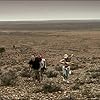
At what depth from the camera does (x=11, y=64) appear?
35.1 meters

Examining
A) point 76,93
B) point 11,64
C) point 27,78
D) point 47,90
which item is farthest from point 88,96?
point 11,64

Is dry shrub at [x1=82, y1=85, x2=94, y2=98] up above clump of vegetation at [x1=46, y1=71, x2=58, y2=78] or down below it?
above

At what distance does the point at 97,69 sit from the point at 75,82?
556 centimetres

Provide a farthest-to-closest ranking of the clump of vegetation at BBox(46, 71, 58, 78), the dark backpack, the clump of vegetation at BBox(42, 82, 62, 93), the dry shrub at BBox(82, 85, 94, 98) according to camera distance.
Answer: the clump of vegetation at BBox(46, 71, 58, 78) < the dark backpack < the clump of vegetation at BBox(42, 82, 62, 93) < the dry shrub at BBox(82, 85, 94, 98)

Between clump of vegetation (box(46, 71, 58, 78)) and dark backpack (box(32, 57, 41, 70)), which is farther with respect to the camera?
clump of vegetation (box(46, 71, 58, 78))

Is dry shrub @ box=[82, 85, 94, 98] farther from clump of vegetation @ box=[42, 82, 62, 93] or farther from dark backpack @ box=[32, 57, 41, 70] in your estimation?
dark backpack @ box=[32, 57, 41, 70]

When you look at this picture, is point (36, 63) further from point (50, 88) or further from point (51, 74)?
point (51, 74)

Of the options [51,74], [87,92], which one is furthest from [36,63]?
[87,92]

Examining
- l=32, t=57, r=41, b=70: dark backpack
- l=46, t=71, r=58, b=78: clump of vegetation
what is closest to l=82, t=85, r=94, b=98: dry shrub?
l=32, t=57, r=41, b=70: dark backpack

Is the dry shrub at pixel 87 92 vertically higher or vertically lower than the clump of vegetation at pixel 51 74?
higher

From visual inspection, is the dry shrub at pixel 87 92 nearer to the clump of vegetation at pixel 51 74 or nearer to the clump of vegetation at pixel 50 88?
the clump of vegetation at pixel 50 88

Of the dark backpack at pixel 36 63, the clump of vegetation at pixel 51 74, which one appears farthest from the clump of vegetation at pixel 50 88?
the clump of vegetation at pixel 51 74

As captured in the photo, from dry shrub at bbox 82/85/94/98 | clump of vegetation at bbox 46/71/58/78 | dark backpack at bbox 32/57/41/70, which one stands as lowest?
clump of vegetation at bbox 46/71/58/78

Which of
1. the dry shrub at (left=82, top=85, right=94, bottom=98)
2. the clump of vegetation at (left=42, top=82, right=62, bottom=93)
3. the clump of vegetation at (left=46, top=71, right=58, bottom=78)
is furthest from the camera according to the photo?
the clump of vegetation at (left=46, top=71, right=58, bottom=78)
